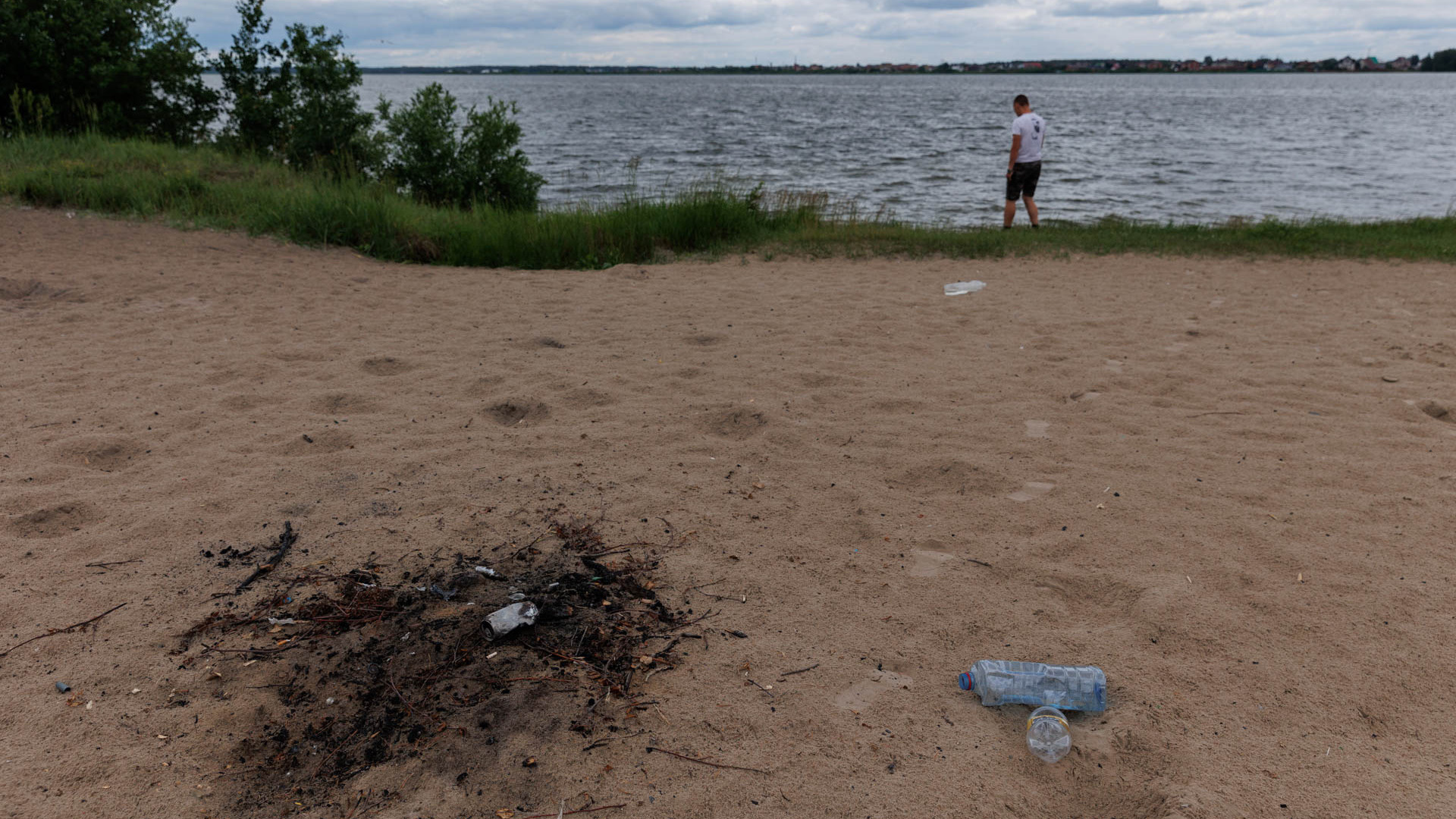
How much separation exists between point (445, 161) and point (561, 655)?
32.0 ft

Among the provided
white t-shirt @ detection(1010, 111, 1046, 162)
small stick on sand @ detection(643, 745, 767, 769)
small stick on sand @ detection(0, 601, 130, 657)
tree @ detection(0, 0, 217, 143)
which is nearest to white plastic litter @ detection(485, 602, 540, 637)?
small stick on sand @ detection(643, 745, 767, 769)

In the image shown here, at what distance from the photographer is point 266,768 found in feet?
6.46

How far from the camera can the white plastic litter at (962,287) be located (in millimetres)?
6850

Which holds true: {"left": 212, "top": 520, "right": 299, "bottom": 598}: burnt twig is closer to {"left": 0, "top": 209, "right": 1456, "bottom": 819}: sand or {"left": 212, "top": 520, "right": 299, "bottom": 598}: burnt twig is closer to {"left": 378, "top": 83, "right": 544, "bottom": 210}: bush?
{"left": 0, "top": 209, "right": 1456, "bottom": 819}: sand

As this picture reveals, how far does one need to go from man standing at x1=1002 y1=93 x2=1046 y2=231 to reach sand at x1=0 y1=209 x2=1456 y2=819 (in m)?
4.57

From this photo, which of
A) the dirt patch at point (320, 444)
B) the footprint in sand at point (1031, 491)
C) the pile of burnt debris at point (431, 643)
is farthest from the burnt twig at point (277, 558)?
the footprint in sand at point (1031, 491)

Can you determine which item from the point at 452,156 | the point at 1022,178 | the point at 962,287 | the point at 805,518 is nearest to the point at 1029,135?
the point at 1022,178

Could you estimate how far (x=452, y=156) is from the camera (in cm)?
1062

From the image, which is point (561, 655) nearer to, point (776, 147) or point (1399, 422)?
point (1399, 422)

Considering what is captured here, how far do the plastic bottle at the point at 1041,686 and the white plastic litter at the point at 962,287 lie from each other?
16.2 feet

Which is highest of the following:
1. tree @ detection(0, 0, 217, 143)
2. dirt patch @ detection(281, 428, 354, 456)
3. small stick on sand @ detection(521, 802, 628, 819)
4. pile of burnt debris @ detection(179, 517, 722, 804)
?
tree @ detection(0, 0, 217, 143)

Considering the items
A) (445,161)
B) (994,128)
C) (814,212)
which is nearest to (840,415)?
(814,212)

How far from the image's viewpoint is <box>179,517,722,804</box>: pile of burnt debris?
208 cm

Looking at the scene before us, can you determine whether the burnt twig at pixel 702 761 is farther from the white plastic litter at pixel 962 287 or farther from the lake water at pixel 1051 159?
the lake water at pixel 1051 159
